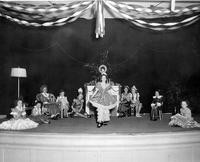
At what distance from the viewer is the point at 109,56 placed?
8.05 metres

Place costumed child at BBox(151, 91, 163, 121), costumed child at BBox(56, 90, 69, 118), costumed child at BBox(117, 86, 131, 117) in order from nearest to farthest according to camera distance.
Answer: costumed child at BBox(151, 91, 163, 121), costumed child at BBox(56, 90, 69, 118), costumed child at BBox(117, 86, 131, 117)

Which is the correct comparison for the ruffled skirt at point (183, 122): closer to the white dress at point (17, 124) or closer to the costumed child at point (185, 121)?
the costumed child at point (185, 121)

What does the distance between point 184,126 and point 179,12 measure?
2136 mm

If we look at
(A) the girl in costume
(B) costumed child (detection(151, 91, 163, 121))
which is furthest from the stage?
(A) the girl in costume

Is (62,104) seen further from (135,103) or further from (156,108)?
(156,108)

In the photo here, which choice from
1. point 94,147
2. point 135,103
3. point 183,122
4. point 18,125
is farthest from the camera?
point 135,103

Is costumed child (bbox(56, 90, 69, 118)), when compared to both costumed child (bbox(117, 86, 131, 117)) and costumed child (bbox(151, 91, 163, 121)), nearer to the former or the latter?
costumed child (bbox(117, 86, 131, 117))

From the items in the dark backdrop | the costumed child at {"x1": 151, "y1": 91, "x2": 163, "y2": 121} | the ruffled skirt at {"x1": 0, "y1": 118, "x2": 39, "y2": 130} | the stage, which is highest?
the dark backdrop

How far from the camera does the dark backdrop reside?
311 inches

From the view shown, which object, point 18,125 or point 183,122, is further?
point 183,122

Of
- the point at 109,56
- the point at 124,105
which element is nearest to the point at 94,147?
the point at 124,105

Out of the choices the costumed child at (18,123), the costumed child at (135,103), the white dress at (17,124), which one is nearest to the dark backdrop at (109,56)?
the costumed child at (135,103)

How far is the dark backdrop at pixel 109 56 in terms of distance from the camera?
791 cm

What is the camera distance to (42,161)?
4.18 meters
